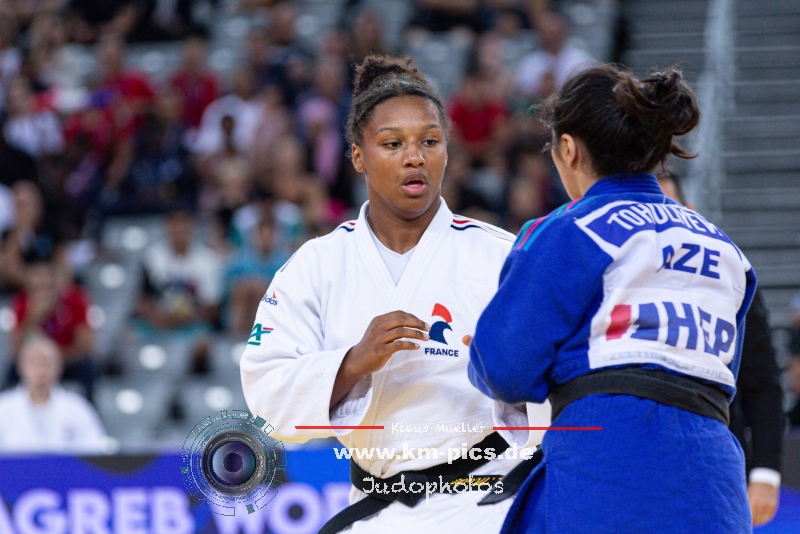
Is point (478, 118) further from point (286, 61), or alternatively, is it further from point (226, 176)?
point (226, 176)

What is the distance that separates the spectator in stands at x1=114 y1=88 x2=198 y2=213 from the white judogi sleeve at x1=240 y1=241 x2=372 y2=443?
22.3 feet

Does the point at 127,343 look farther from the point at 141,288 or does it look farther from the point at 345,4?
the point at 345,4

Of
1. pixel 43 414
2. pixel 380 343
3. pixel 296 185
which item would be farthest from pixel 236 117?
pixel 380 343

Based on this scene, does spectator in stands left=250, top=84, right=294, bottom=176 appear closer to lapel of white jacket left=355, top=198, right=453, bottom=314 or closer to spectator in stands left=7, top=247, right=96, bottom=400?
spectator in stands left=7, top=247, right=96, bottom=400

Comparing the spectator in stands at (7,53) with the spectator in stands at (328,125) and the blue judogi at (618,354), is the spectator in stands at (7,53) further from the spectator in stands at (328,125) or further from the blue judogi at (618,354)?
the blue judogi at (618,354)

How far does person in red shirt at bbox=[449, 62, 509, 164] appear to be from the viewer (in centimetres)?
935

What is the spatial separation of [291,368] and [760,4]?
898cm

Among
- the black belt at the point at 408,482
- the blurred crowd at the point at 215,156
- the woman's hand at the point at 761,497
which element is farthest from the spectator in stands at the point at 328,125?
the black belt at the point at 408,482

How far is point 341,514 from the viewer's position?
117 inches

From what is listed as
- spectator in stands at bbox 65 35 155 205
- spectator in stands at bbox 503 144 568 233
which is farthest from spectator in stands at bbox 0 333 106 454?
spectator in stands at bbox 503 144 568 233

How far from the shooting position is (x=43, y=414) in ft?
22.6

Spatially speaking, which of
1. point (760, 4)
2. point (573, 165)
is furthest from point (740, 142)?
point (573, 165)

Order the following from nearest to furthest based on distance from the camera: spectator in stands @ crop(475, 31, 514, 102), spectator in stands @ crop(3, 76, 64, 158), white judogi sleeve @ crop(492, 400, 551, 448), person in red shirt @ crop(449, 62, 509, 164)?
white judogi sleeve @ crop(492, 400, 551, 448)
person in red shirt @ crop(449, 62, 509, 164)
spectator in stands @ crop(475, 31, 514, 102)
spectator in stands @ crop(3, 76, 64, 158)

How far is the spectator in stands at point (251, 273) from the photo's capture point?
26.2ft
